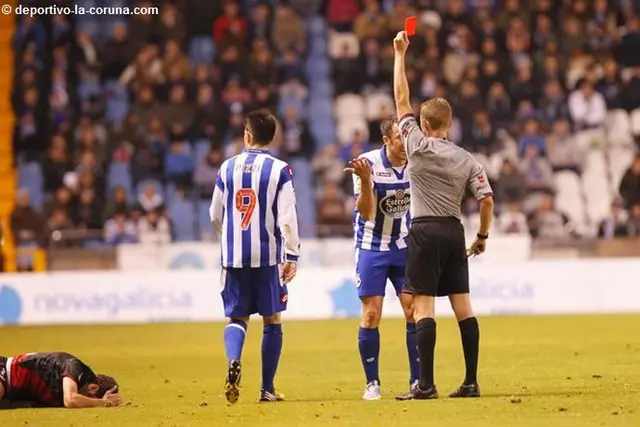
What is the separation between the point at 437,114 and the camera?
9.98 m

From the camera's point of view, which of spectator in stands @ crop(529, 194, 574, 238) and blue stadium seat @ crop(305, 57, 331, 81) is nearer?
spectator in stands @ crop(529, 194, 574, 238)

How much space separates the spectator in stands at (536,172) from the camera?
24.2 meters

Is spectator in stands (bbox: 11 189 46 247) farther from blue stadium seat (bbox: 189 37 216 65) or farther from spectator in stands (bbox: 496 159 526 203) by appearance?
spectator in stands (bbox: 496 159 526 203)

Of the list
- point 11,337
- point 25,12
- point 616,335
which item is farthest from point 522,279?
point 25,12

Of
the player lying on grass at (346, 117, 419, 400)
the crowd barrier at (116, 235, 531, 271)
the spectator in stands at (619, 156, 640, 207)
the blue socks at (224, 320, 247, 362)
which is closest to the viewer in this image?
the blue socks at (224, 320, 247, 362)

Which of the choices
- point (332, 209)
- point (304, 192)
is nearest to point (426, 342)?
point (332, 209)

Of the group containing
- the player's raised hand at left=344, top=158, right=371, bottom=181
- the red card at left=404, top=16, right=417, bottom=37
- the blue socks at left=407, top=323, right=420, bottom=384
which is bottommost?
the blue socks at left=407, top=323, right=420, bottom=384

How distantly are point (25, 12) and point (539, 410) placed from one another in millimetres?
20996

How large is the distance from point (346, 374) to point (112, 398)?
10.4 ft

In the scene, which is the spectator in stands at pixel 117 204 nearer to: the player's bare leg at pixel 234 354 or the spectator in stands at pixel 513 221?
the spectator in stands at pixel 513 221

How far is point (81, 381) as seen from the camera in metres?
10.7

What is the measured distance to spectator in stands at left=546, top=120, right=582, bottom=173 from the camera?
82.6ft

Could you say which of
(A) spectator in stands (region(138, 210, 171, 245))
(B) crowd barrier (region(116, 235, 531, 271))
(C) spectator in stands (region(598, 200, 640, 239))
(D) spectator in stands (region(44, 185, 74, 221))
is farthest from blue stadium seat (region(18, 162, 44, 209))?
(C) spectator in stands (region(598, 200, 640, 239))

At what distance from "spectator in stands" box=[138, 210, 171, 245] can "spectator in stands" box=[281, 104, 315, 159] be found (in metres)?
3.57
